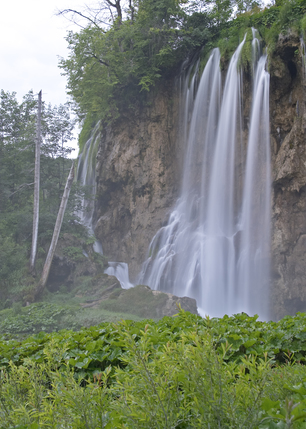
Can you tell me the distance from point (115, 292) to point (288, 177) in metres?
9.16

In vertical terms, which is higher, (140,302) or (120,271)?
(120,271)

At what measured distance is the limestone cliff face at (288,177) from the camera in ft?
42.0

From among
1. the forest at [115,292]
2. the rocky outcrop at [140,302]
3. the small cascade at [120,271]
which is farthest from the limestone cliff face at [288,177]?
the small cascade at [120,271]

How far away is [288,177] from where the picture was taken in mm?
13320

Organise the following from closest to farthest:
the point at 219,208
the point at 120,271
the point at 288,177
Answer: the point at 288,177 → the point at 219,208 → the point at 120,271

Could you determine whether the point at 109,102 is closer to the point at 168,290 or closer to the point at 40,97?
the point at 40,97

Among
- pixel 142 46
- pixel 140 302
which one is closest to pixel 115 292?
pixel 140 302

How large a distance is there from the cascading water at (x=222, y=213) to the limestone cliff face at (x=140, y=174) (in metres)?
1.52

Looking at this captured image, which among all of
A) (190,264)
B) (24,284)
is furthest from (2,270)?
(190,264)

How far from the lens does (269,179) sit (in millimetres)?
14312

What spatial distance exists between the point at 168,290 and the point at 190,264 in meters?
1.79

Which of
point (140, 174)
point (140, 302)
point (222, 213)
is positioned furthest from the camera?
point (140, 174)

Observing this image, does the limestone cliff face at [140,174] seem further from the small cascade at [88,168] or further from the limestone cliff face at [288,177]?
the limestone cliff face at [288,177]

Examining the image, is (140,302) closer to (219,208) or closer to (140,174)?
(219,208)
